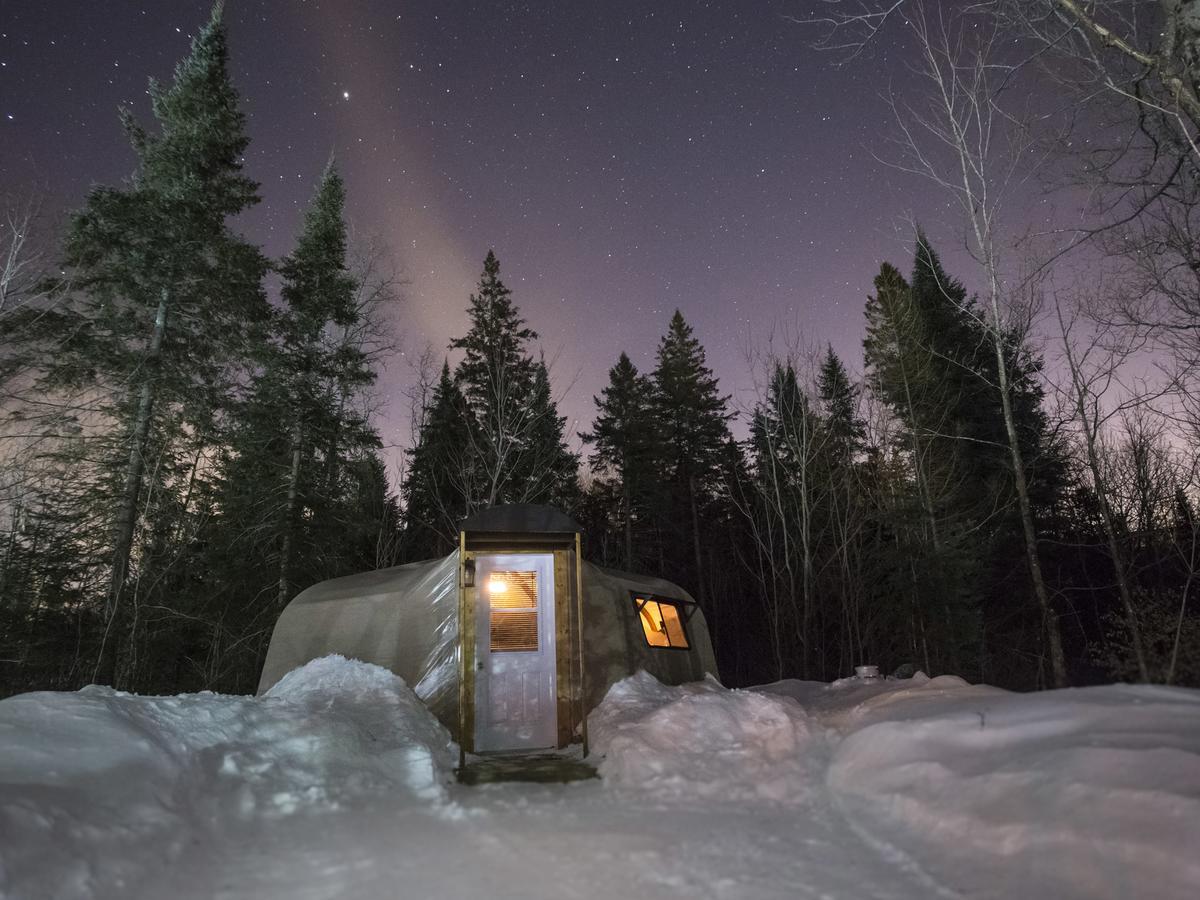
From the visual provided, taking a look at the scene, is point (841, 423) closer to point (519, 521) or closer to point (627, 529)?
point (627, 529)

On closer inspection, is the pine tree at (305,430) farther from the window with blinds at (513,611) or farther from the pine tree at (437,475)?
the window with blinds at (513,611)

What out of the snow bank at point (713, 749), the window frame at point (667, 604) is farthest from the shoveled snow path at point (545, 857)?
the window frame at point (667, 604)

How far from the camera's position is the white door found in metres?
7.51

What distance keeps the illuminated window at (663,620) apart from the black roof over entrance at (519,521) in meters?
2.66

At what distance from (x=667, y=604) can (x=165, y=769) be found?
24.5ft

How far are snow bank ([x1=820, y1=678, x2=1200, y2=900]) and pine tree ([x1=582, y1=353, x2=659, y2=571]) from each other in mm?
20247

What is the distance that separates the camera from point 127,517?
11539mm

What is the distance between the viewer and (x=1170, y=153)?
590cm

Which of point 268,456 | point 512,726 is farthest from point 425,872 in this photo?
point 268,456

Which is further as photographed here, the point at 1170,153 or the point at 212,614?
the point at 212,614

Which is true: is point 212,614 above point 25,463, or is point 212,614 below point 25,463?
below

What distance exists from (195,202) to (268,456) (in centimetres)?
587

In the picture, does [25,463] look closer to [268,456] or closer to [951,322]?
[268,456]

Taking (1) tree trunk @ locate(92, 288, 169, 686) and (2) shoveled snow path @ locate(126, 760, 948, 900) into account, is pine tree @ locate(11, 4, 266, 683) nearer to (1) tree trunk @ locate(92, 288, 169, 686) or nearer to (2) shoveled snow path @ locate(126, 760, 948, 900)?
(1) tree trunk @ locate(92, 288, 169, 686)
